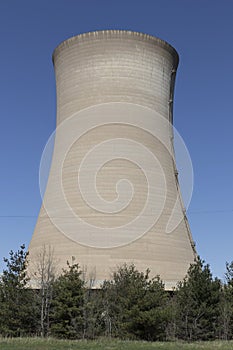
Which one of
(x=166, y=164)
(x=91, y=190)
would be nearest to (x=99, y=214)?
(x=91, y=190)

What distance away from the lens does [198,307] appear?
12578 mm

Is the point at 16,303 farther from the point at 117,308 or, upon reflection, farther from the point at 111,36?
the point at 111,36

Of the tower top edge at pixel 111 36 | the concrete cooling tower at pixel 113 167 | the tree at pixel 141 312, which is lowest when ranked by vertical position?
the tree at pixel 141 312

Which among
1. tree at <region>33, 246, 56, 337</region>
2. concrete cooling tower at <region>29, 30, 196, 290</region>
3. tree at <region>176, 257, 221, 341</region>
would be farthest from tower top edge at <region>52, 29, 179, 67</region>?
tree at <region>176, 257, 221, 341</region>

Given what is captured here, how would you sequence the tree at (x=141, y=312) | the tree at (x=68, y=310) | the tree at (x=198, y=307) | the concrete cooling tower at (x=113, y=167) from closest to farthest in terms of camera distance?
the tree at (x=141, y=312), the tree at (x=68, y=310), the tree at (x=198, y=307), the concrete cooling tower at (x=113, y=167)

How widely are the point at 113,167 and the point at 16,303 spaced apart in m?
5.56

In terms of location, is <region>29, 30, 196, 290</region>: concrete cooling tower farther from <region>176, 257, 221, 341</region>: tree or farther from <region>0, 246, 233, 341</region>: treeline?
<region>176, 257, 221, 341</region>: tree

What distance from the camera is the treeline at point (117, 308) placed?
1127 cm

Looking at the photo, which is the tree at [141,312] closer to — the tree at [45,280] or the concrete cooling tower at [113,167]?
the tree at [45,280]

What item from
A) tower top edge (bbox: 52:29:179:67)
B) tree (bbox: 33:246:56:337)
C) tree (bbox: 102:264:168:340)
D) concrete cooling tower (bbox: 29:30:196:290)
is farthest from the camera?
tower top edge (bbox: 52:29:179:67)

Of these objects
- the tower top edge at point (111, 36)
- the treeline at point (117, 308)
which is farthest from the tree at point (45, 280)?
the tower top edge at point (111, 36)

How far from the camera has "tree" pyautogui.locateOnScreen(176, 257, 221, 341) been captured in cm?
1244

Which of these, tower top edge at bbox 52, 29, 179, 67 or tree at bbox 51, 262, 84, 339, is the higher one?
tower top edge at bbox 52, 29, 179, 67

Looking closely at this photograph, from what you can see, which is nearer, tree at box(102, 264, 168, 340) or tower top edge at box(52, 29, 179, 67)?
tree at box(102, 264, 168, 340)
